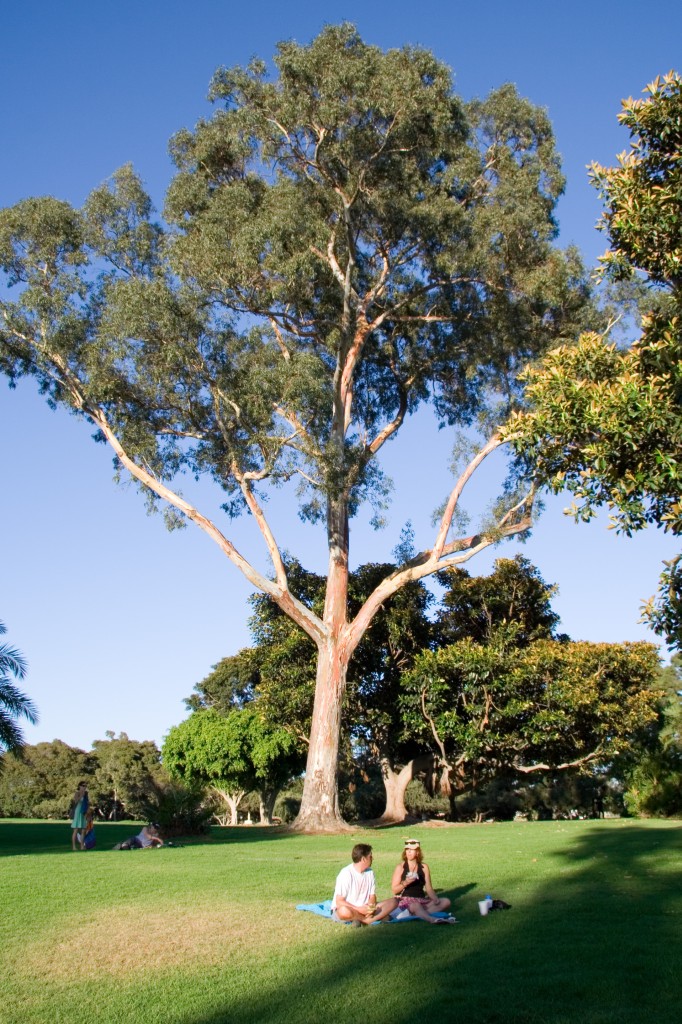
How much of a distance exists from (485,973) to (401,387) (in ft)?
72.2

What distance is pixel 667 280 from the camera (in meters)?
10.8

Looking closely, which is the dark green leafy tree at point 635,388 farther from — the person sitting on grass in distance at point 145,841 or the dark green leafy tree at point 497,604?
the dark green leafy tree at point 497,604

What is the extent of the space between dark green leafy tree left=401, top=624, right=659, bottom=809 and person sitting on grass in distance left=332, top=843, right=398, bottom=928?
17.5 meters

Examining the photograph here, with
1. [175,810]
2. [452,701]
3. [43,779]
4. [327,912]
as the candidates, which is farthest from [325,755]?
[43,779]

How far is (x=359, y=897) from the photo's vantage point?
30.5ft

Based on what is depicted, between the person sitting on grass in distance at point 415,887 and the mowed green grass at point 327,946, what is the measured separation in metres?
0.32

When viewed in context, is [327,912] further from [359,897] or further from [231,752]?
[231,752]

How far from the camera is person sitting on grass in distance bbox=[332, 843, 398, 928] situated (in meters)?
9.14

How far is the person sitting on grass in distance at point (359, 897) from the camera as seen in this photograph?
30.0 ft

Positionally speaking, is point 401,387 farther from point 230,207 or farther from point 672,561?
point 672,561

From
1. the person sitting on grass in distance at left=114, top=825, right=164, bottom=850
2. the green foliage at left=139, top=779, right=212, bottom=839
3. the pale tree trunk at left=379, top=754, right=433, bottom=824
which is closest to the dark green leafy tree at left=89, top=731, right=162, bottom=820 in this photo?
the pale tree trunk at left=379, top=754, right=433, bottom=824

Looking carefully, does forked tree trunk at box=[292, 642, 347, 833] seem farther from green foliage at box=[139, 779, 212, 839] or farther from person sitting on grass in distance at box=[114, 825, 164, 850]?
person sitting on grass in distance at box=[114, 825, 164, 850]

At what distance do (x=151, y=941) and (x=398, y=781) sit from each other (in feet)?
74.3

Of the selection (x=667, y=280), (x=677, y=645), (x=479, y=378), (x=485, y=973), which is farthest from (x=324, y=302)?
(x=485, y=973)
